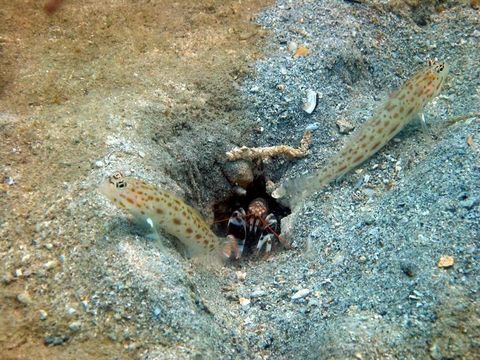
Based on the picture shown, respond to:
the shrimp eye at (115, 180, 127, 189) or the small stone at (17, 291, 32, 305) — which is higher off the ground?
the shrimp eye at (115, 180, 127, 189)

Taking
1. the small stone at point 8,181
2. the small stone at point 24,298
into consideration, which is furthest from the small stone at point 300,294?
the small stone at point 8,181

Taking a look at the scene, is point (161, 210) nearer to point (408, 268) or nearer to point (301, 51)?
point (408, 268)

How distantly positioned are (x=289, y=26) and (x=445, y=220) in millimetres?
2774

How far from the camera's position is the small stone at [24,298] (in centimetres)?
254

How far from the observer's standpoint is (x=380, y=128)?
12.7 ft

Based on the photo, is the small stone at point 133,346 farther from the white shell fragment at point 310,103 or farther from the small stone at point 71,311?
the white shell fragment at point 310,103

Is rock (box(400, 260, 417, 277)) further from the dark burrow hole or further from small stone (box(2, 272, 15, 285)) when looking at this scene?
small stone (box(2, 272, 15, 285))

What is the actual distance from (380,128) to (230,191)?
5.52 ft

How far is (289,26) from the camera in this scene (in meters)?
4.57

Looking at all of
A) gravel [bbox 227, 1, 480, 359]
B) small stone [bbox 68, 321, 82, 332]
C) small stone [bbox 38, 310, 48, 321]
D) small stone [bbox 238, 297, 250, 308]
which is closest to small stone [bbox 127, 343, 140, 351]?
small stone [bbox 68, 321, 82, 332]

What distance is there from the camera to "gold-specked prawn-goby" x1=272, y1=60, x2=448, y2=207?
3.86 m

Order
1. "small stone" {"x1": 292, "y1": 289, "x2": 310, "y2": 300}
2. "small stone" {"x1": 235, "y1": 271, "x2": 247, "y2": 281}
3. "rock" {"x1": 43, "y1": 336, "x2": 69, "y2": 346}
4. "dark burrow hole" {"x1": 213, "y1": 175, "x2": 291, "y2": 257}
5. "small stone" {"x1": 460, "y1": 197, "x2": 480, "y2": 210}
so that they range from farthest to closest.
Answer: "dark burrow hole" {"x1": 213, "y1": 175, "x2": 291, "y2": 257}
"small stone" {"x1": 235, "y1": 271, "x2": 247, "y2": 281}
"small stone" {"x1": 292, "y1": 289, "x2": 310, "y2": 300}
"small stone" {"x1": 460, "y1": 197, "x2": 480, "y2": 210}
"rock" {"x1": 43, "y1": 336, "x2": 69, "y2": 346}

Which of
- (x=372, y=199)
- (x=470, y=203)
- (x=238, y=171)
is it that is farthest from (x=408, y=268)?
(x=238, y=171)

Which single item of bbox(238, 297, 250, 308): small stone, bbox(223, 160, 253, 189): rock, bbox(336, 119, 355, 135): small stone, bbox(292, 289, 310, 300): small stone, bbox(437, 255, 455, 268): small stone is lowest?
bbox(238, 297, 250, 308): small stone
